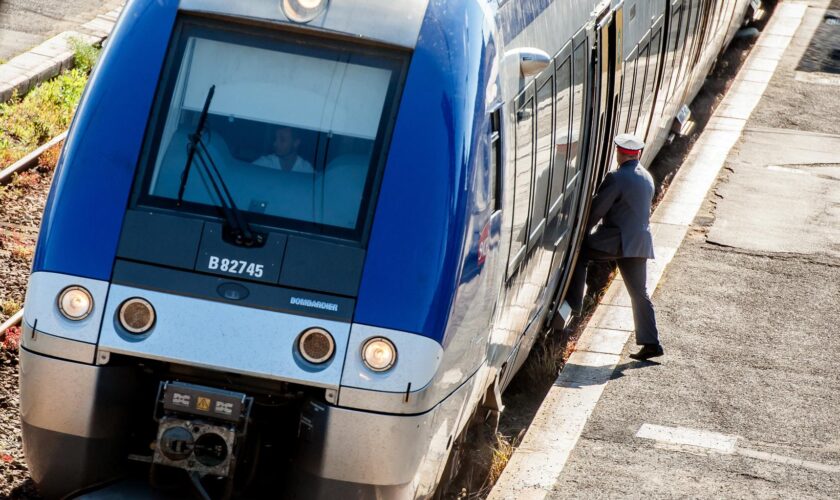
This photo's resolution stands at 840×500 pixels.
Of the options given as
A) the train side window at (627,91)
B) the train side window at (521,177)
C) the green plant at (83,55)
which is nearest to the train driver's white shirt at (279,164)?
the train side window at (521,177)

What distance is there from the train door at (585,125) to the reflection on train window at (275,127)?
226cm

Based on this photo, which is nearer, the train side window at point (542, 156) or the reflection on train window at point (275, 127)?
the reflection on train window at point (275, 127)

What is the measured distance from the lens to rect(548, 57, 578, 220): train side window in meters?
8.34

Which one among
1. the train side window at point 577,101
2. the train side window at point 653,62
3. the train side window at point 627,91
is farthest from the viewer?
the train side window at point 653,62

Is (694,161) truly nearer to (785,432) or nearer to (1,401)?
(785,432)

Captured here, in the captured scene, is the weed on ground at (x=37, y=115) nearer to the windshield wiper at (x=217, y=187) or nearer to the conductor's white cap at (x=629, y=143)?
the conductor's white cap at (x=629, y=143)

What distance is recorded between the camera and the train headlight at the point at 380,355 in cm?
602

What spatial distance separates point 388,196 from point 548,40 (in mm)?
2312

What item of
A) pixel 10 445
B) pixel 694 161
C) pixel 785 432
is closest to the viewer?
pixel 10 445

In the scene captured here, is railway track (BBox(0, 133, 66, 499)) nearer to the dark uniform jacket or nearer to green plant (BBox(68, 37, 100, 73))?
green plant (BBox(68, 37, 100, 73))

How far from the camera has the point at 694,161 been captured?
1559cm

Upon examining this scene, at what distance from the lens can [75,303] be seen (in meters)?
6.11

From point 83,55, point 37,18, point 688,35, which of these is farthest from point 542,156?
point 37,18

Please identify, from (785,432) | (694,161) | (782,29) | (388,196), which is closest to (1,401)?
(388,196)
